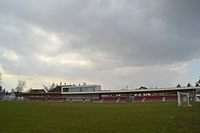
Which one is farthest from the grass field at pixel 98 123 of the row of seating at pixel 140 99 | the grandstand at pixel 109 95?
the row of seating at pixel 140 99

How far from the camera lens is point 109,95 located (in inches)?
6319

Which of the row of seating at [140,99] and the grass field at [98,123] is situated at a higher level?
the grass field at [98,123]

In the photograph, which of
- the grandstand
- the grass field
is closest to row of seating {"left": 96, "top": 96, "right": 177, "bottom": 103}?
the grandstand

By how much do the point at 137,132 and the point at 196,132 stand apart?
10.3ft

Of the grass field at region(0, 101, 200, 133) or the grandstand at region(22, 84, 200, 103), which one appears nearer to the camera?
the grass field at region(0, 101, 200, 133)

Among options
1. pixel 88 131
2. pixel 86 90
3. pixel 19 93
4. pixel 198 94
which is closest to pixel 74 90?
pixel 86 90

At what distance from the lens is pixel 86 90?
174 m

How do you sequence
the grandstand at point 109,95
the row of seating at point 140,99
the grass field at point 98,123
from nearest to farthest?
1. the grass field at point 98,123
2. the row of seating at point 140,99
3. the grandstand at point 109,95

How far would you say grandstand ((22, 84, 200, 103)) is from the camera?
13350cm

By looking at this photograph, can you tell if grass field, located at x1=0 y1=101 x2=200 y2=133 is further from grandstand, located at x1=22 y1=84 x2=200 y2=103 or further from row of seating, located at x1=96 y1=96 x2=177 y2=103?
row of seating, located at x1=96 y1=96 x2=177 y2=103

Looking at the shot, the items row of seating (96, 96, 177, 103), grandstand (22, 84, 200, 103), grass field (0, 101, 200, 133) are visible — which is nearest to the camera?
grass field (0, 101, 200, 133)

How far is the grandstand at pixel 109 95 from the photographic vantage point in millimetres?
133500

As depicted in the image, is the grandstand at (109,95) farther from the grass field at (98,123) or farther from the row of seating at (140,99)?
the grass field at (98,123)

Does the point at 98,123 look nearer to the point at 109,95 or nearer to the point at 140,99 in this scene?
the point at 140,99
